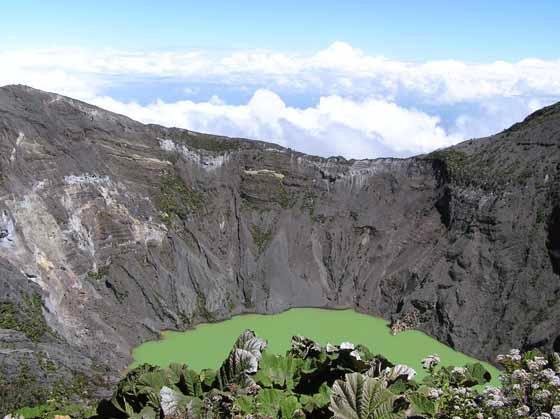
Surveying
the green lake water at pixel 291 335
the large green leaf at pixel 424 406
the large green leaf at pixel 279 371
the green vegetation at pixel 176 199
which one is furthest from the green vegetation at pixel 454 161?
the large green leaf at pixel 424 406

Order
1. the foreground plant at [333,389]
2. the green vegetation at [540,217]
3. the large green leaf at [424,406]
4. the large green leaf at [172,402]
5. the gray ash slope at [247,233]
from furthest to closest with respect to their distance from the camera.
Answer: the green vegetation at [540,217]
the gray ash slope at [247,233]
the large green leaf at [172,402]
the large green leaf at [424,406]
the foreground plant at [333,389]

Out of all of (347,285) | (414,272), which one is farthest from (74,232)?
(414,272)

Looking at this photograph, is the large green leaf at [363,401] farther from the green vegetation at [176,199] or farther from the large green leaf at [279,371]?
the green vegetation at [176,199]

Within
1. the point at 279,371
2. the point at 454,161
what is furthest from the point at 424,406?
the point at 454,161

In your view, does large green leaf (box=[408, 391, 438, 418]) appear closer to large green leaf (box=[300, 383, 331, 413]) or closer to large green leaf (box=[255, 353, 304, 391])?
large green leaf (box=[300, 383, 331, 413])

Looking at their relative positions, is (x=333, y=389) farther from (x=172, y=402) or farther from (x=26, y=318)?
(x=26, y=318)

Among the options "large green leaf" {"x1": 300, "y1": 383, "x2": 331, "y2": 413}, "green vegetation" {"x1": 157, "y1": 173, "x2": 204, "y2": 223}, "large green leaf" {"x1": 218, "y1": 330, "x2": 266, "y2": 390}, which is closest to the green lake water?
"green vegetation" {"x1": 157, "y1": 173, "x2": 204, "y2": 223}

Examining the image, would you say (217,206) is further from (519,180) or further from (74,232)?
(519,180)

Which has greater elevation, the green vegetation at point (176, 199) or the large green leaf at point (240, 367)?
the large green leaf at point (240, 367)
